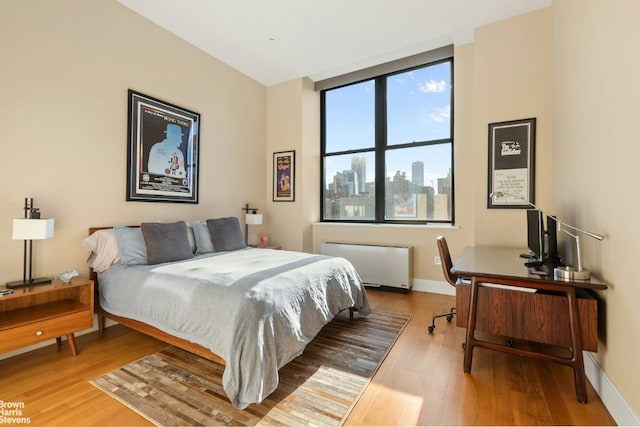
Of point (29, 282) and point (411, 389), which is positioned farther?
point (29, 282)

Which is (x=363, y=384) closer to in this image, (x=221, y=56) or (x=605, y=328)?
(x=605, y=328)

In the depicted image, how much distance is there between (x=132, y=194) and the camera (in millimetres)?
3041

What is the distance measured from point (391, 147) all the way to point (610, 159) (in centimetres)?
289

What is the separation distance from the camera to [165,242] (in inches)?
108

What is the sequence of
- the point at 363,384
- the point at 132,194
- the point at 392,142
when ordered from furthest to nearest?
1. the point at 392,142
2. the point at 132,194
3. the point at 363,384

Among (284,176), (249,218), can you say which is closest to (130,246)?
(249,218)

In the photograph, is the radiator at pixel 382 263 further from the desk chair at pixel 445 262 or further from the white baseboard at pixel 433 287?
the desk chair at pixel 445 262

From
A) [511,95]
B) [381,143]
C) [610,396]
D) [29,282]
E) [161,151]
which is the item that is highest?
[511,95]

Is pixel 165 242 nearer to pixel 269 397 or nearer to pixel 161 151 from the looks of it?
pixel 161 151

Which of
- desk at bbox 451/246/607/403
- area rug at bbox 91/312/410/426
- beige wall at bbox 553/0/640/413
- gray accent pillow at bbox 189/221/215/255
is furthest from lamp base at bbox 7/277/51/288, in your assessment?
beige wall at bbox 553/0/640/413

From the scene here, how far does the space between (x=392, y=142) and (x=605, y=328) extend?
327 centimetres

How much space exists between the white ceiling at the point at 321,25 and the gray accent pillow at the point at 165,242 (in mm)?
2303

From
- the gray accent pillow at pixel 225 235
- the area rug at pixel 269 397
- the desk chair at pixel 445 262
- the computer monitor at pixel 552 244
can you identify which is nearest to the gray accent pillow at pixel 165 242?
the gray accent pillow at pixel 225 235

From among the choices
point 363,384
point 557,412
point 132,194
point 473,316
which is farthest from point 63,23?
point 557,412
